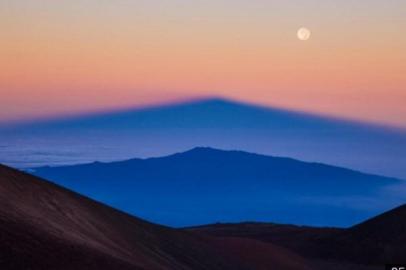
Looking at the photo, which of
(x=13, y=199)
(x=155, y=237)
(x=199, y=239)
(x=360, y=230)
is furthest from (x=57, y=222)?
(x=360, y=230)

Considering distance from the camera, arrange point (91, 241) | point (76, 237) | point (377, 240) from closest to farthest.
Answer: point (76, 237)
point (91, 241)
point (377, 240)

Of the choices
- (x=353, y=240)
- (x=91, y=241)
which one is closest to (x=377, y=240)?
(x=353, y=240)

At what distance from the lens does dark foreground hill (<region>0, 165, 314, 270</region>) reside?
78.9 ft

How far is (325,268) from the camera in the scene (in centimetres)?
5462

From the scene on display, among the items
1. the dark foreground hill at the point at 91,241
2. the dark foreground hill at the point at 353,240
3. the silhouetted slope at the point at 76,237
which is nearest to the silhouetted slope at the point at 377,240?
the dark foreground hill at the point at 353,240

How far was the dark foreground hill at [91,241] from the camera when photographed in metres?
24.0

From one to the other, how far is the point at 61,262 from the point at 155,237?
1969cm

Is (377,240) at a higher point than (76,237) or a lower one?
higher

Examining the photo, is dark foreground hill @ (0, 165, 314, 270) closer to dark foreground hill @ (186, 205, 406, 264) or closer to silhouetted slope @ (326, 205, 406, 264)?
dark foreground hill @ (186, 205, 406, 264)

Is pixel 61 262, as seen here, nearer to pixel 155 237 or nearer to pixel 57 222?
pixel 57 222

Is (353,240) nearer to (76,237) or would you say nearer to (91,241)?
(91,241)

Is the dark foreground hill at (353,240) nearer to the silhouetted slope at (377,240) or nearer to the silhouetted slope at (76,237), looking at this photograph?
the silhouetted slope at (377,240)

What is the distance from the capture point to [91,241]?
30656 millimetres

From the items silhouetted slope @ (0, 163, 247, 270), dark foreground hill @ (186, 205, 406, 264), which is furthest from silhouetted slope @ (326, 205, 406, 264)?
silhouetted slope @ (0, 163, 247, 270)
